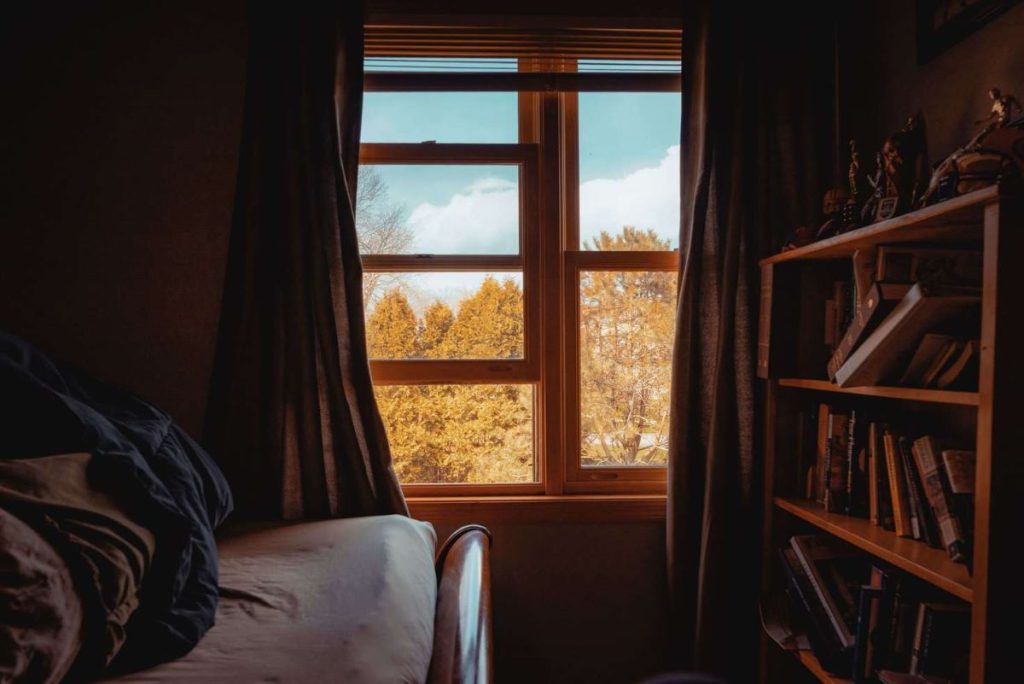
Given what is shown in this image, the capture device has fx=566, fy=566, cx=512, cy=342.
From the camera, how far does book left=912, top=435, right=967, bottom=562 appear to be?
1116mm

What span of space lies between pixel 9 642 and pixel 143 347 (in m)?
1.34

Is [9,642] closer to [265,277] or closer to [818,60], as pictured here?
[265,277]

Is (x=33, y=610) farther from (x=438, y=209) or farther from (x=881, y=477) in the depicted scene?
(x=881, y=477)

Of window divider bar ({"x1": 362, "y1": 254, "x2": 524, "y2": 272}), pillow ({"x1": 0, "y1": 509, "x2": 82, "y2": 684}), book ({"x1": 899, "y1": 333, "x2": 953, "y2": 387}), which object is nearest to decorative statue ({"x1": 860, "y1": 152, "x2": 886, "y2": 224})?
book ({"x1": 899, "y1": 333, "x2": 953, "y2": 387})

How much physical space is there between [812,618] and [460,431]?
1150mm

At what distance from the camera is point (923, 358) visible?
1151 millimetres

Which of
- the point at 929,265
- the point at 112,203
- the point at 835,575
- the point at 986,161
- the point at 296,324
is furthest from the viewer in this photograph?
the point at 112,203

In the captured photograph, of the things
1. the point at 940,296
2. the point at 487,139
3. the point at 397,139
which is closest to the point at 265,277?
the point at 397,139

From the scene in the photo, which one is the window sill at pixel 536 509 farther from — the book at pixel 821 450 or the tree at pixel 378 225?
the tree at pixel 378 225

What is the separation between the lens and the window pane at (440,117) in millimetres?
1943

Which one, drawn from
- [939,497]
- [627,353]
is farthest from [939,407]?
[627,353]

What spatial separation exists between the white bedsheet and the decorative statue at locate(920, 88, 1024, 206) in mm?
1278

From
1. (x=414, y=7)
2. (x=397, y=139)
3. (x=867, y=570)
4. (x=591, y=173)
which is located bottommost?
(x=867, y=570)

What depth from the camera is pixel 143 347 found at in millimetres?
1844
